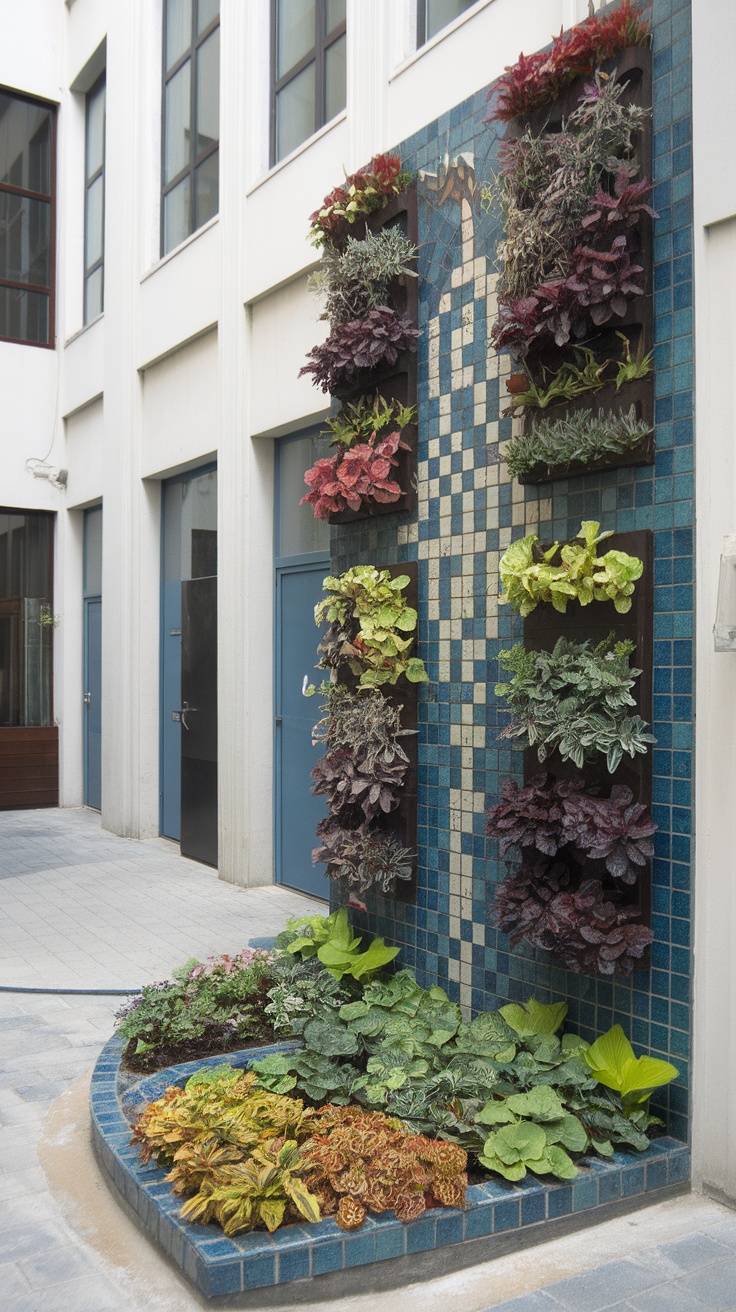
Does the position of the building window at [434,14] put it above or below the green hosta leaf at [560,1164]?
above

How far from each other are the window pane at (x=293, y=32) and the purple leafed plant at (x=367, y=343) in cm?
373

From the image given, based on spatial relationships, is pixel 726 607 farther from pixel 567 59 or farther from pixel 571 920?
pixel 567 59

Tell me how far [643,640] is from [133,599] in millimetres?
7650

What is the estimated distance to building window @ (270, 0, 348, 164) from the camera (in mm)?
7336

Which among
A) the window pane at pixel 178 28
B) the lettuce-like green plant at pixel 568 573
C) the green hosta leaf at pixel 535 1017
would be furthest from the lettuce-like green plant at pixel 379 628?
the window pane at pixel 178 28

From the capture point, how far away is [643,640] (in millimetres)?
3713

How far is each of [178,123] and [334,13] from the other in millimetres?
3099

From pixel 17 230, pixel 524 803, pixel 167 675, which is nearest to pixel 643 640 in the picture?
pixel 524 803

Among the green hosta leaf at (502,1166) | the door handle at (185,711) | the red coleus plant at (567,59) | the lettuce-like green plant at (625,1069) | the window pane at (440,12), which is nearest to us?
the green hosta leaf at (502,1166)

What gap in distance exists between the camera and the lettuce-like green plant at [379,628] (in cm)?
492

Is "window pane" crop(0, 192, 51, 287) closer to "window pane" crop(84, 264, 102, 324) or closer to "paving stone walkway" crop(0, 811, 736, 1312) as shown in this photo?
"window pane" crop(84, 264, 102, 324)

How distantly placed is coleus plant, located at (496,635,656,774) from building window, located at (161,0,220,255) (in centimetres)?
669

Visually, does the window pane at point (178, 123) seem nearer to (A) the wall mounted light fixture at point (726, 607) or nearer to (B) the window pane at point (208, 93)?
(B) the window pane at point (208, 93)

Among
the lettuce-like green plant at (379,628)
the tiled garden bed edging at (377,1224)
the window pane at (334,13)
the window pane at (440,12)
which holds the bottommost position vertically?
the tiled garden bed edging at (377,1224)
